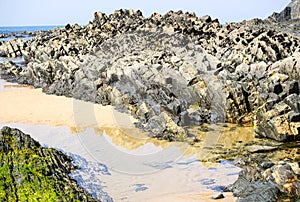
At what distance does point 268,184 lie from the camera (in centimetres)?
1007

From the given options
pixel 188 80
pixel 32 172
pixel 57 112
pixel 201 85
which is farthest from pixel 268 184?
pixel 57 112

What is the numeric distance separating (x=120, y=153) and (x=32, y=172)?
4782mm

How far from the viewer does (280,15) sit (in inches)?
2854

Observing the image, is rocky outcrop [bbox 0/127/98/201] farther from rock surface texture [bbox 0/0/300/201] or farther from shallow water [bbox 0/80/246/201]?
rock surface texture [bbox 0/0/300/201]

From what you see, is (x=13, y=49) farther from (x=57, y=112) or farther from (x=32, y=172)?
(x=32, y=172)

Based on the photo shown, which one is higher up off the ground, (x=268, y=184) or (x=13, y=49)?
(x=13, y=49)

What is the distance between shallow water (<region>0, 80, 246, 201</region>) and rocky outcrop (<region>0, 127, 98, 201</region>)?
101cm

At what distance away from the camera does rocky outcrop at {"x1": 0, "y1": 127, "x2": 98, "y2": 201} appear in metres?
9.38

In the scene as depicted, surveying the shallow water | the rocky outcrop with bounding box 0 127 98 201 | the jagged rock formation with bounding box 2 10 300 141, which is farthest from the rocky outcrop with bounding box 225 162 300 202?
the jagged rock formation with bounding box 2 10 300 141

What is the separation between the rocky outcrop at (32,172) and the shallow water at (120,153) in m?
1.01

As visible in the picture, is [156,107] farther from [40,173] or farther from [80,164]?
[40,173]

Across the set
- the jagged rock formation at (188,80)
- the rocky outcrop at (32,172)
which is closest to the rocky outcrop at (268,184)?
the rocky outcrop at (32,172)

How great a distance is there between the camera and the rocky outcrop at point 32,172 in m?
9.38

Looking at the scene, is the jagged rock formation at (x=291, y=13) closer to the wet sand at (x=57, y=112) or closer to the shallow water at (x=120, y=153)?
the wet sand at (x=57, y=112)
